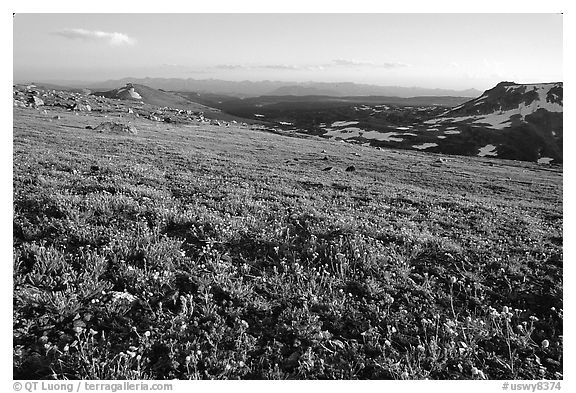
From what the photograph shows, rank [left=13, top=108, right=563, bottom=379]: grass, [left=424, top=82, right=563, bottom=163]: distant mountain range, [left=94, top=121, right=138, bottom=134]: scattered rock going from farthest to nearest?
[left=424, top=82, right=563, bottom=163]: distant mountain range, [left=94, top=121, right=138, bottom=134]: scattered rock, [left=13, top=108, right=563, bottom=379]: grass

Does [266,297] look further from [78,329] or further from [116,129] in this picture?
[116,129]

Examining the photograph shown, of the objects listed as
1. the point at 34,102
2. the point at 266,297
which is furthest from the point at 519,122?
the point at 266,297

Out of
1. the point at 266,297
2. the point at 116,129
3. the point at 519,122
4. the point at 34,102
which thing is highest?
the point at 519,122

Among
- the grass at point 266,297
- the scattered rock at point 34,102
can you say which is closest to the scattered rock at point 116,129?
the grass at point 266,297

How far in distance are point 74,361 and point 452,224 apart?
891 cm

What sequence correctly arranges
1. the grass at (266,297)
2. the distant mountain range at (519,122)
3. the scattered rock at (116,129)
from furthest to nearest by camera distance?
the distant mountain range at (519,122) < the scattered rock at (116,129) < the grass at (266,297)

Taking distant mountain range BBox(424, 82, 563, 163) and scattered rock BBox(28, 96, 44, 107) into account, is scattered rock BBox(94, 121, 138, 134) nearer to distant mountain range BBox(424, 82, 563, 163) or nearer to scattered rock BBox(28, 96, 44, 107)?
scattered rock BBox(28, 96, 44, 107)

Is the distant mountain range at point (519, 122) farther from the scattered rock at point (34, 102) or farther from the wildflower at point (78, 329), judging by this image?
the scattered rock at point (34, 102)

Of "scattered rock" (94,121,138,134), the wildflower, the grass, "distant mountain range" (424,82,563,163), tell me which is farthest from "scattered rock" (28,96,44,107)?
"distant mountain range" (424,82,563,163)

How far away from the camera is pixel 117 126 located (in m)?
48.3

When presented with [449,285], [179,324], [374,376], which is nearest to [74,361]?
[179,324]

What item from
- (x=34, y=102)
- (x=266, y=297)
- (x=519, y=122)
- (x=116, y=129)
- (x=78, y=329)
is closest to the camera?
(x=78, y=329)

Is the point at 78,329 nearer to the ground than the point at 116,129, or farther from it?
nearer to the ground

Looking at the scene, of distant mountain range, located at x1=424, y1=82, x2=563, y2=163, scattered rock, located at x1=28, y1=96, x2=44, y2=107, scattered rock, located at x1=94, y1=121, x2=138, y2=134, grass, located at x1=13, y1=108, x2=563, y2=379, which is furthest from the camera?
distant mountain range, located at x1=424, y1=82, x2=563, y2=163
